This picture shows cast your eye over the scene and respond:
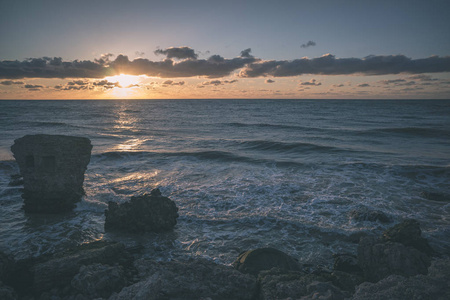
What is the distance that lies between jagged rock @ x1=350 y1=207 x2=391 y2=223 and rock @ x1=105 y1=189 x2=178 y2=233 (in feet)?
22.4

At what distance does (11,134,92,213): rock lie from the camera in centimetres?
942

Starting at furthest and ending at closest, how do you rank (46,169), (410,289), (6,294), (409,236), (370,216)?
(46,169) < (370,216) < (409,236) < (6,294) < (410,289)

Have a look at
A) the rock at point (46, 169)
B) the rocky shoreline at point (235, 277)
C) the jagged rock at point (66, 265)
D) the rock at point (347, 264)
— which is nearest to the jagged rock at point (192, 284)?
the rocky shoreline at point (235, 277)

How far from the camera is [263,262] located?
6.06 meters

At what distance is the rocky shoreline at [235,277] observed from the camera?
13.8ft

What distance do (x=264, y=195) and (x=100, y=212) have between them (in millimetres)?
7022

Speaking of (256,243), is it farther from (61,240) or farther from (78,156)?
(78,156)

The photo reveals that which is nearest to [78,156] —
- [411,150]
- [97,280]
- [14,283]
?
[14,283]

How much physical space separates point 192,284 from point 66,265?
281 cm

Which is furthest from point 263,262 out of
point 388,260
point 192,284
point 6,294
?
point 6,294

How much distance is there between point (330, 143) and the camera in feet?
81.1

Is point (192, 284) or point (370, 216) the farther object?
point (370, 216)

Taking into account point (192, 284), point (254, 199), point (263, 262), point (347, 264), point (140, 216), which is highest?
point (192, 284)

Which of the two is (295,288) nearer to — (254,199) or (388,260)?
(388,260)
